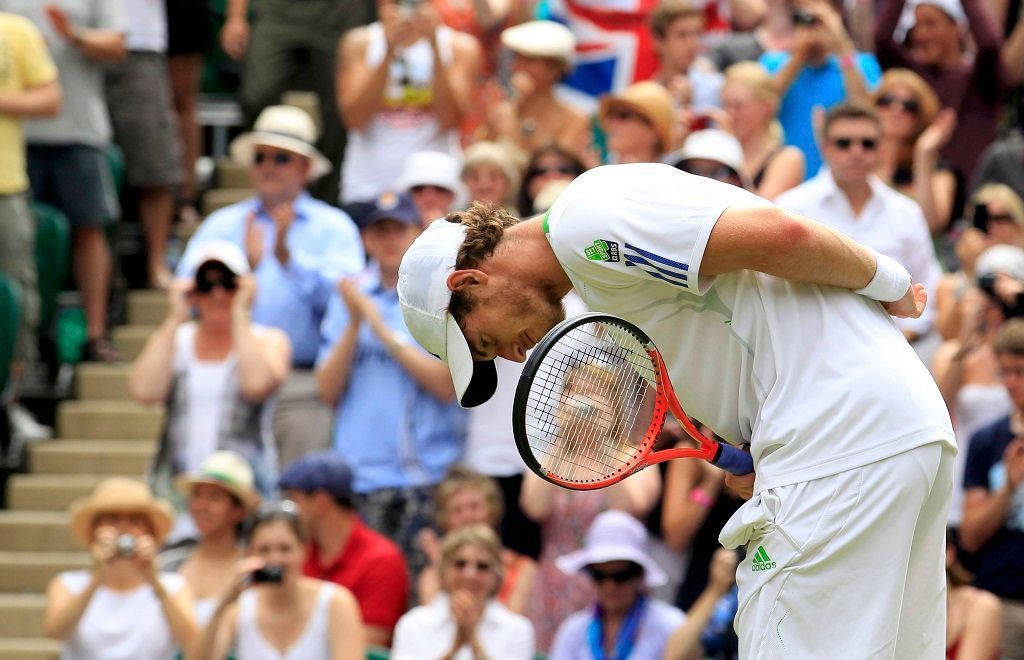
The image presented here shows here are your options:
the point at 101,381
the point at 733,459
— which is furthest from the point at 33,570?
the point at 733,459

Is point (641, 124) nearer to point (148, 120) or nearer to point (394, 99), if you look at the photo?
point (394, 99)

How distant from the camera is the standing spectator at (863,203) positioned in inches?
346

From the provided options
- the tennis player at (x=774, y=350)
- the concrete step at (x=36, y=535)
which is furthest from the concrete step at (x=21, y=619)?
the tennis player at (x=774, y=350)

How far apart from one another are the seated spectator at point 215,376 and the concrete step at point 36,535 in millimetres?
1126

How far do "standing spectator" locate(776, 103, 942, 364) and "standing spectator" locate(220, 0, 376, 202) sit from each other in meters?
3.16

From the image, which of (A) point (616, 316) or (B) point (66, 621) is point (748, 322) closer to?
(A) point (616, 316)

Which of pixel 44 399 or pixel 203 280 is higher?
pixel 203 280

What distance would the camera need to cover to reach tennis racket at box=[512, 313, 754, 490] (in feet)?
14.1

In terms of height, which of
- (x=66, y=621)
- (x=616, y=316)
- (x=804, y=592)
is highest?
(x=616, y=316)

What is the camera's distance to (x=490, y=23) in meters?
11.3

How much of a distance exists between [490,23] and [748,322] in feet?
24.2

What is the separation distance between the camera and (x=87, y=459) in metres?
9.74

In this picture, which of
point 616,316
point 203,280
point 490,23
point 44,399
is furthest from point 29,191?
point 616,316

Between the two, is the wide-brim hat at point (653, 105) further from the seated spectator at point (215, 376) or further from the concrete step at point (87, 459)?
the concrete step at point (87, 459)
